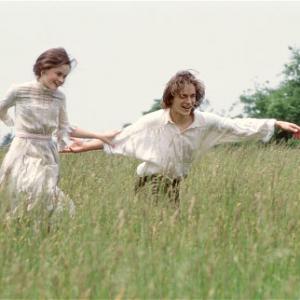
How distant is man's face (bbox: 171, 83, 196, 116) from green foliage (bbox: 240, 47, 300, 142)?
2902 cm

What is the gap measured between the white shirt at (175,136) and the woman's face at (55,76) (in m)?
0.60

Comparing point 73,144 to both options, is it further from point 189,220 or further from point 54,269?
point 54,269

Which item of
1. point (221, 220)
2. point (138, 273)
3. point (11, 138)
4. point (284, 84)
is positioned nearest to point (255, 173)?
point (221, 220)

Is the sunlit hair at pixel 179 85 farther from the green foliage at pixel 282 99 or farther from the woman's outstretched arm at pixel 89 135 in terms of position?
the green foliage at pixel 282 99

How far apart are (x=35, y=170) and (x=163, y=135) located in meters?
0.88

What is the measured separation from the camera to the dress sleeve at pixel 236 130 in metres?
5.62

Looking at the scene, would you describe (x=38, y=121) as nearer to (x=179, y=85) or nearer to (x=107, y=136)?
(x=107, y=136)

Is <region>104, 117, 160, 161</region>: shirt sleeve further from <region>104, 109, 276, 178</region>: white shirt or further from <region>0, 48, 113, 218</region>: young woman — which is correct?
<region>0, 48, 113, 218</region>: young woman

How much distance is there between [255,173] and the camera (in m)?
5.36

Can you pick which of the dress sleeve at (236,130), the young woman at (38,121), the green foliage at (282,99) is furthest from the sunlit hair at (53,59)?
the green foliage at (282,99)

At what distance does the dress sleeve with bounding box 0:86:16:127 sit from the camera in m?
5.39

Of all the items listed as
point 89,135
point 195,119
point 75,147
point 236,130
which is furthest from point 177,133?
point 75,147

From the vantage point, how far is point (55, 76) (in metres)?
5.26

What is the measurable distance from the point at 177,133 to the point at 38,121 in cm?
90
